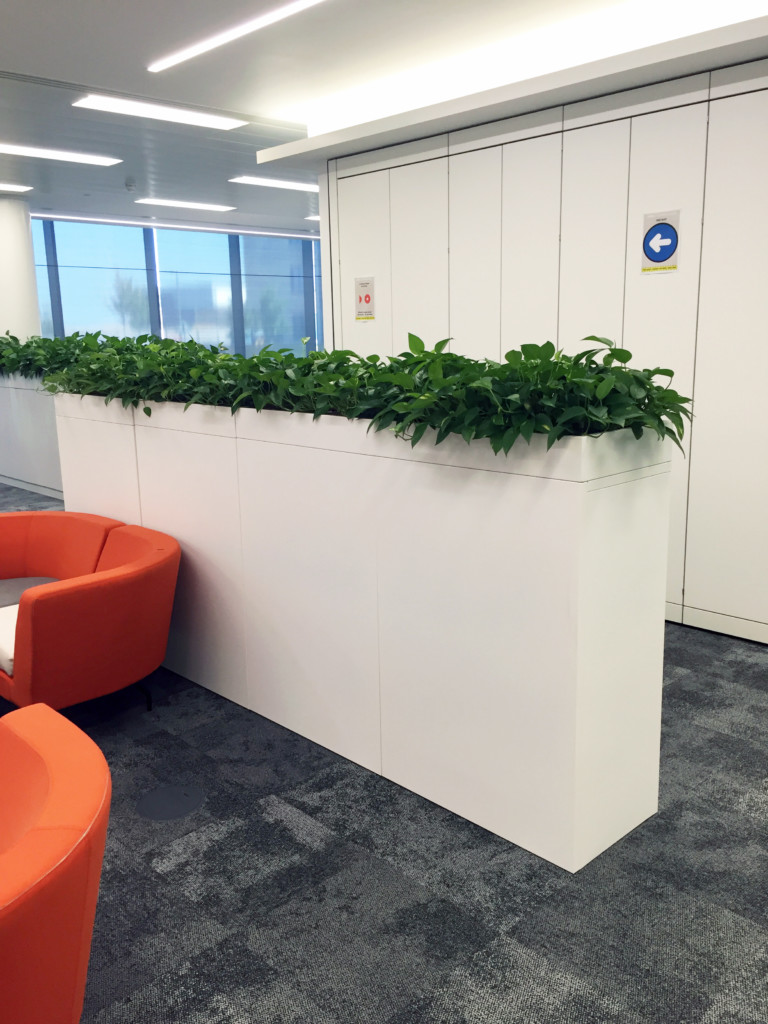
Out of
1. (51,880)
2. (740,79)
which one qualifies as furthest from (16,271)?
(51,880)

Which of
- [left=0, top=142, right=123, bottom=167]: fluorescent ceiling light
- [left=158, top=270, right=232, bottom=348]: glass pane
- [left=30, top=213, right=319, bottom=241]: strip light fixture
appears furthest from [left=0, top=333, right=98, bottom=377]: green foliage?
[left=158, top=270, right=232, bottom=348]: glass pane

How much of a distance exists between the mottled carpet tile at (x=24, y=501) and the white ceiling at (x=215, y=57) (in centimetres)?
350

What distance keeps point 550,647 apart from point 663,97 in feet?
11.2

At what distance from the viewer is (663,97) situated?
4555 millimetres

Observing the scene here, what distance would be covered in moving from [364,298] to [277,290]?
39.1 ft

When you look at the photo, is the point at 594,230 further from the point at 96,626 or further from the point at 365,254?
the point at 96,626

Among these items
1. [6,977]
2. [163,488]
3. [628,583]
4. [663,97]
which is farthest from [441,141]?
[6,977]

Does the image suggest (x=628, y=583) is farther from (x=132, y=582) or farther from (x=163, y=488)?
(x=163, y=488)

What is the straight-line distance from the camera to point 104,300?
607 inches

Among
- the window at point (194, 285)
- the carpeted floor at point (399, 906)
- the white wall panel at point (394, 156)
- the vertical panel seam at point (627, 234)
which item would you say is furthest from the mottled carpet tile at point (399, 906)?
the window at point (194, 285)

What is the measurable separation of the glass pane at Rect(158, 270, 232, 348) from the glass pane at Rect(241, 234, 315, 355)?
0.47 meters

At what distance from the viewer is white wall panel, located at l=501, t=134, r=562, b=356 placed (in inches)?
204

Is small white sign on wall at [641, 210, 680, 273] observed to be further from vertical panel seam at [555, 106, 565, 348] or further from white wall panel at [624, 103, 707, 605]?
vertical panel seam at [555, 106, 565, 348]

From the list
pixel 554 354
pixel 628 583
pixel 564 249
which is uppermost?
pixel 564 249
